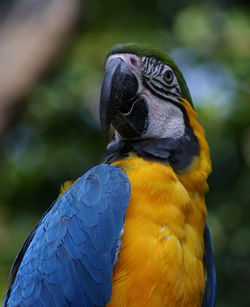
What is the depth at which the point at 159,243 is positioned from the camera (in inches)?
66.7

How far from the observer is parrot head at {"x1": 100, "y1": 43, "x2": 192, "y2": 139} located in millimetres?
1860

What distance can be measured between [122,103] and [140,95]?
105 mm

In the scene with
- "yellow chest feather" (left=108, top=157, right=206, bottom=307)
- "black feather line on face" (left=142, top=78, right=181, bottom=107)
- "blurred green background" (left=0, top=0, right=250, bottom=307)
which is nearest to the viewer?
"yellow chest feather" (left=108, top=157, right=206, bottom=307)

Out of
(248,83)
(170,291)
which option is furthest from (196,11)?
(170,291)

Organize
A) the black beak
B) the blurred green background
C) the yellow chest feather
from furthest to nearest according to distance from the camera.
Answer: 1. the blurred green background
2. the black beak
3. the yellow chest feather

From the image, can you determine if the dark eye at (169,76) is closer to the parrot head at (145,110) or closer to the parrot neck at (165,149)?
the parrot head at (145,110)

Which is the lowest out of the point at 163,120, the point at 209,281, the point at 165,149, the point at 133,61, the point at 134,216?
the point at 209,281

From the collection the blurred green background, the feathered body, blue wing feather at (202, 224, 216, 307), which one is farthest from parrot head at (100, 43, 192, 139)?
the blurred green background

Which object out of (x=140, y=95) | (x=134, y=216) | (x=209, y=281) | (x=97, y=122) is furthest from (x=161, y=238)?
(x=97, y=122)

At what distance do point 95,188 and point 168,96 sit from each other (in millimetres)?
583

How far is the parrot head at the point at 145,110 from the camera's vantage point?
6.13ft

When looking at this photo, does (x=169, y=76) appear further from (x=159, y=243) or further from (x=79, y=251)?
(x=79, y=251)

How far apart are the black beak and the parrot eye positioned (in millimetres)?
187

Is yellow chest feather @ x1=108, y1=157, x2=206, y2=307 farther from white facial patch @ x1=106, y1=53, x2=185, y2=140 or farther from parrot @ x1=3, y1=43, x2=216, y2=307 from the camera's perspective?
white facial patch @ x1=106, y1=53, x2=185, y2=140
